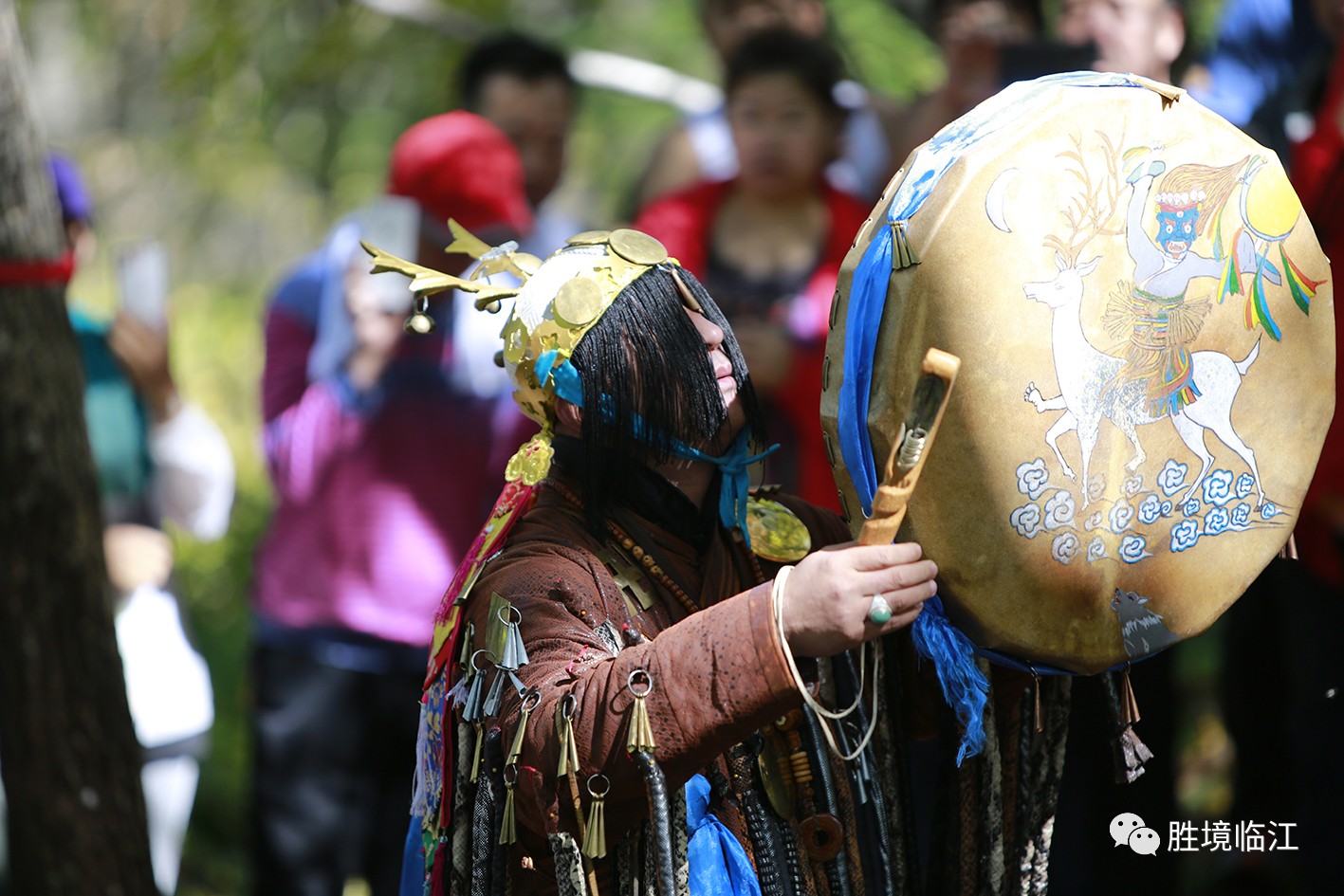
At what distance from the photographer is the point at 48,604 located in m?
3.09

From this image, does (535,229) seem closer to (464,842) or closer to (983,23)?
(983,23)

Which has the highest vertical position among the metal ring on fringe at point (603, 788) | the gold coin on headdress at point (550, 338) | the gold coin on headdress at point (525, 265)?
the gold coin on headdress at point (525, 265)

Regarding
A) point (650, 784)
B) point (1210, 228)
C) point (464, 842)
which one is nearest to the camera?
point (650, 784)

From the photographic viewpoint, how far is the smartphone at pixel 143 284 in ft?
12.8

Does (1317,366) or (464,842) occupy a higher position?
(1317,366)

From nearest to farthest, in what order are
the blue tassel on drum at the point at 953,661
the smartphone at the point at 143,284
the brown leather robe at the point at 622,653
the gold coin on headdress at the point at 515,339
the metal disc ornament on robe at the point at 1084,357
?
1. the brown leather robe at the point at 622,653
2. the metal disc ornament on robe at the point at 1084,357
3. the blue tassel on drum at the point at 953,661
4. the gold coin on headdress at the point at 515,339
5. the smartphone at the point at 143,284

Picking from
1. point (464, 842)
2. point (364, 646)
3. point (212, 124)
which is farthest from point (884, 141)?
point (212, 124)

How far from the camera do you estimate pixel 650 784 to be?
6.60 ft

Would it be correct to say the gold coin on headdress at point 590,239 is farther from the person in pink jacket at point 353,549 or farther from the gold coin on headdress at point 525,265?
the person in pink jacket at point 353,549

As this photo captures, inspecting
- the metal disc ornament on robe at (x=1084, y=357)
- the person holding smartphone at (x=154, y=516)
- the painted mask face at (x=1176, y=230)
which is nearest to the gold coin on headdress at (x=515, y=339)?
the metal disc ornament on robe at (x=1084, y=357)

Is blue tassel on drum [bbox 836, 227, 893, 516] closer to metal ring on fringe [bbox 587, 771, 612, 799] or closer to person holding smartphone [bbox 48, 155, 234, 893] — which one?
metal ring on fringe [bbox 587, 771, 612, 799]

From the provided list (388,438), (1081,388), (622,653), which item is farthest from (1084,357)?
(388,438)

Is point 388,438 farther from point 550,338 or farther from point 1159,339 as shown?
point 1159,339

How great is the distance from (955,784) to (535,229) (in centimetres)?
249
